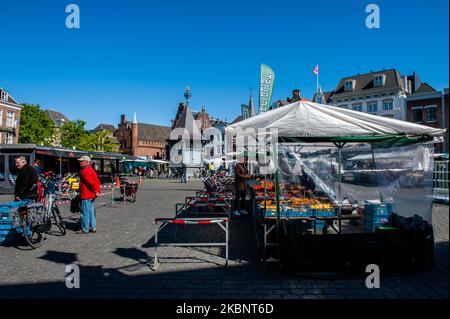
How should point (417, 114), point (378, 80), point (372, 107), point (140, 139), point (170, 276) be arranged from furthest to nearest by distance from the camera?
point (140, 139)
point (372, 107)
point (378, 80)
point (417, 114)
point (170, 276)

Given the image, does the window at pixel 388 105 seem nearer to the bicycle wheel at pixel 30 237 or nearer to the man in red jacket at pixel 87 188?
the man in red jacket at pixel 87 188

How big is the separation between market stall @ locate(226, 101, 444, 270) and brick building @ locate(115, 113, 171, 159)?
93.2 meters

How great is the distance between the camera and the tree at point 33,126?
52.3 metres

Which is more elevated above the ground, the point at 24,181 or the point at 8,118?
the point at 8,118

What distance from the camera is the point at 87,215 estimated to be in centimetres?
826

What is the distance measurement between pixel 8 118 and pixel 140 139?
50.7 metres

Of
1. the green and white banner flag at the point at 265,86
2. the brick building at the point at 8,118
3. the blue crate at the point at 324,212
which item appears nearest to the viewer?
the blue crate at the point at 324,212

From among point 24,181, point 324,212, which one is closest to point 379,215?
point 324,212

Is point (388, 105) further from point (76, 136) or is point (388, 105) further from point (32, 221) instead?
point (76, 136)

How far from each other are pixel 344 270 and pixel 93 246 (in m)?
5.37

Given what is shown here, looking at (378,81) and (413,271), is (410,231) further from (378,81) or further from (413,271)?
(378,81)

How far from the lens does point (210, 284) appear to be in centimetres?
468

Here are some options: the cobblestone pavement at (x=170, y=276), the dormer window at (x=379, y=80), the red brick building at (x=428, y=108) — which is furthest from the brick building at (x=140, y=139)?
the cobblestone pavement at (x=170, y=276)

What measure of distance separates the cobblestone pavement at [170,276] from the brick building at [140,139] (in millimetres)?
92676
